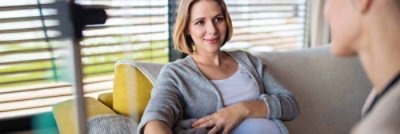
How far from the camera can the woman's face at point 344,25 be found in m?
0.63

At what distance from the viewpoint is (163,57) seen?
196cm

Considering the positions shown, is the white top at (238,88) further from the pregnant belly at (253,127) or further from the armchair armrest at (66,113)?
the armchair armrest at (66,113)

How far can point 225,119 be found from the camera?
4.17 feet

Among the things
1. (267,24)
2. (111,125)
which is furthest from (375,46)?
(267,24)

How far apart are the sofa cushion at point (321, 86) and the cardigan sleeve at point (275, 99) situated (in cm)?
28

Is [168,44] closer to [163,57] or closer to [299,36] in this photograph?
[163,57]

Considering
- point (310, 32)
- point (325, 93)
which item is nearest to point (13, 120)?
point (325, 93)

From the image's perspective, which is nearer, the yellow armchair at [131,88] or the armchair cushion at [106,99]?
the yellow armchair at [131,88]

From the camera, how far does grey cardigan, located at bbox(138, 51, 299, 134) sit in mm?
1250

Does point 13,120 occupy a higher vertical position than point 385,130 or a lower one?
lower

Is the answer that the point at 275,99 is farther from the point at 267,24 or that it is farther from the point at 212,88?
the point at 267,24

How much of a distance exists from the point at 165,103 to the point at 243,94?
11.5 inches

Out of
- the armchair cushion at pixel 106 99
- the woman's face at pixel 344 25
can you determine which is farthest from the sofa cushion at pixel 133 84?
the woman's face at pixel 344 25

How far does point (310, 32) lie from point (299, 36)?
149 millimetres
